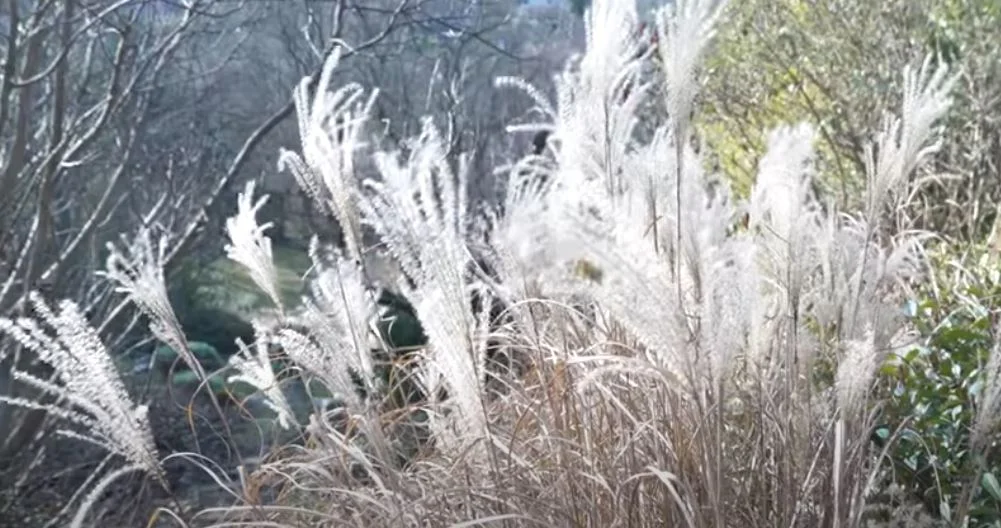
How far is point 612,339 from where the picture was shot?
240 centimetres

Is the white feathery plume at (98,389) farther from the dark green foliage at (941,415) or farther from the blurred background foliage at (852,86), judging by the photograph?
the blurred background foliage at (852,86)

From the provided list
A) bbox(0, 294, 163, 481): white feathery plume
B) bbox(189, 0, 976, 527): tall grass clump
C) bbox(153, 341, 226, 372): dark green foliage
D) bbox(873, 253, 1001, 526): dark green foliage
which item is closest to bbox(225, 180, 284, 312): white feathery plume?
bbox(189, 0, 976, 527): tall grass clump

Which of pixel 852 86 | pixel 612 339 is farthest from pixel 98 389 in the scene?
pixel 852 86

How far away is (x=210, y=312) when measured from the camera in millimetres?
7680

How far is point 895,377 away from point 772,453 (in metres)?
0.88

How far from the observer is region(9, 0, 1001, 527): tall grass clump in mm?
1826

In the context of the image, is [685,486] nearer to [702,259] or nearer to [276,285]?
[702,259]

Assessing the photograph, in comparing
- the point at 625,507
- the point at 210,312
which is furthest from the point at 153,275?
the point at 210,312

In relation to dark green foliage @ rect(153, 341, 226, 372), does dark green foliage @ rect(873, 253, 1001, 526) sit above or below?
above

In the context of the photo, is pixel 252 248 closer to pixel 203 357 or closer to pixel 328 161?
pixel 328 161

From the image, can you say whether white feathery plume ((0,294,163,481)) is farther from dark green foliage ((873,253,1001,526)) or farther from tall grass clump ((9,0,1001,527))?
dark green foliage ((873,253,1001,526))

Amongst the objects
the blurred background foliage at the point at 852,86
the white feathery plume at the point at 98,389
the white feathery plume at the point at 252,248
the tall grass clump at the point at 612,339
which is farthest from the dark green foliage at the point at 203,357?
the white feathery plume at the point at 98,389

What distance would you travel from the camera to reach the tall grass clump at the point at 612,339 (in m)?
1.83

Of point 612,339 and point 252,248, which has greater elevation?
point 252,248
